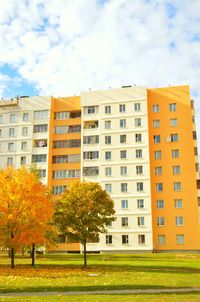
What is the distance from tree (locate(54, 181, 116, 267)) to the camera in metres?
34.2

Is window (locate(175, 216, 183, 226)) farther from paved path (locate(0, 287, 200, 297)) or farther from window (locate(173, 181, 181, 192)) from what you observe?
paved path (locate(0, 287, 200, 297))

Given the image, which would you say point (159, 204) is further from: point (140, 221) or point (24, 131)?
point (24, 131)

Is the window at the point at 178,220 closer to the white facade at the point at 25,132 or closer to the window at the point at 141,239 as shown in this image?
the window at the point at 141,239

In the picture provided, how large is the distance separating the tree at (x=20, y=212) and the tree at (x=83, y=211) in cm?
224

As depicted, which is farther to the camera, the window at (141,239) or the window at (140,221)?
the window at (140,221)

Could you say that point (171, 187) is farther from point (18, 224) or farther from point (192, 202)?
point (18, 224)

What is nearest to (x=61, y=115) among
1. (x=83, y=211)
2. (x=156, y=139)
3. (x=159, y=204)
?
(x=156, y=139)

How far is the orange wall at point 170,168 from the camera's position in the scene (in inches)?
2719

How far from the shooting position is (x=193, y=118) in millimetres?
79562

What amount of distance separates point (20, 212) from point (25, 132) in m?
50.8

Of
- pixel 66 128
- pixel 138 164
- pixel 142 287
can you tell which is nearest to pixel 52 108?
pixel 66 128

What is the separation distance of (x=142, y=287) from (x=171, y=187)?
54.3m

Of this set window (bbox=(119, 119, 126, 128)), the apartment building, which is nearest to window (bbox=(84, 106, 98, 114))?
the apartment building

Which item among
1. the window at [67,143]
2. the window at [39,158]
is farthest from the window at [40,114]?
the window at [39,158]
